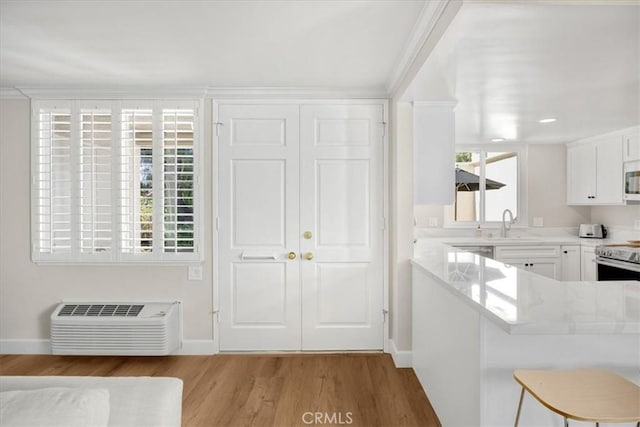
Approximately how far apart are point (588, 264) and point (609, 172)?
1.13 metres

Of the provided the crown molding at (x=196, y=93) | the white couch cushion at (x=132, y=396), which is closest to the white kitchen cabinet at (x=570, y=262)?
the crown molding at (x=196, y=93)

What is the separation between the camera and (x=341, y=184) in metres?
3.20

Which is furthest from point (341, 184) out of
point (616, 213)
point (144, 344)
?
point (616, 213)

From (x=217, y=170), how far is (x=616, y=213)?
4.96 meters

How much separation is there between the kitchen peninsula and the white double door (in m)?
1.25

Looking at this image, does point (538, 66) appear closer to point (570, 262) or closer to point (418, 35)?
point (418, 35)

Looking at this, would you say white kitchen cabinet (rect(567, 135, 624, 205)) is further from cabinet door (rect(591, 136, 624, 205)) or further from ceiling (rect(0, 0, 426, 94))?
ceiling (rect(0, 0, 426, 94))

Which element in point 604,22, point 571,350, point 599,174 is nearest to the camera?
point 571,350

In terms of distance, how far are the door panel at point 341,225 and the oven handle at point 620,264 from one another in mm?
2546

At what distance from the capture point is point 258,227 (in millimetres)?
3215

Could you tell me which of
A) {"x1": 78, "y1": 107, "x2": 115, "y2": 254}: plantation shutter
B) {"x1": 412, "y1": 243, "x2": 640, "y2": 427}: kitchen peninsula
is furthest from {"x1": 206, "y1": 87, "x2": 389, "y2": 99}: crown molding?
{"x1": 412, "y1": 243, "x2": 640, "y2": 427}: kitchen peninsula

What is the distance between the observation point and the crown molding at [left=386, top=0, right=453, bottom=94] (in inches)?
70.7

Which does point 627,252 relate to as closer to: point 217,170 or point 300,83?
point 300,83

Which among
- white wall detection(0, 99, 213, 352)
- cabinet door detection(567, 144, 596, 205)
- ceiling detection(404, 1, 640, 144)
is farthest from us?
cabinet door detection(567, 144, 596, 205)
